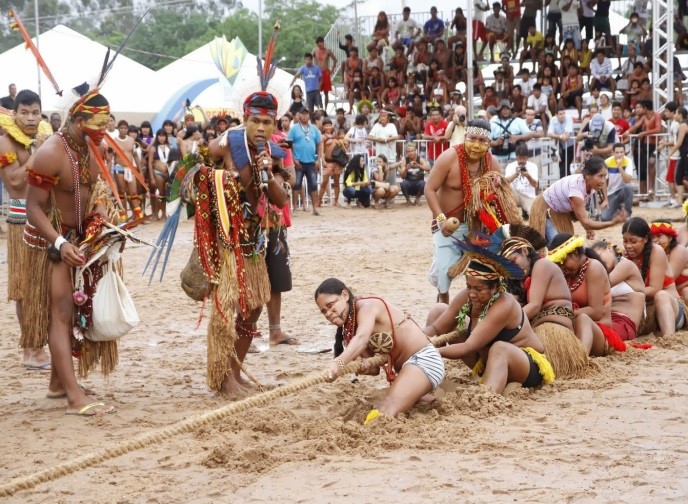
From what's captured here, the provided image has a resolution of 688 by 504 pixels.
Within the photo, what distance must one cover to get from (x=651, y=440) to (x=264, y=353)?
11.1 feet

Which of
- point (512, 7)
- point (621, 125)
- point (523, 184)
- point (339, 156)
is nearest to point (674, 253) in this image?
point (523, 184)

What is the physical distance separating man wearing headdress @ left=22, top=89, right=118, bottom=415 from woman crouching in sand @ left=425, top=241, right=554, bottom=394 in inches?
86.9

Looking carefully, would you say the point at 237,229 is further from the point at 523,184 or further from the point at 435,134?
the point at 435,134

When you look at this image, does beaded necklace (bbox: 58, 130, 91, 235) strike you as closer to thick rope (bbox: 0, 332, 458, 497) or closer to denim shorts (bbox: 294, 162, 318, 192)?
thick rope (bbox: 0, 332, 458, 497)

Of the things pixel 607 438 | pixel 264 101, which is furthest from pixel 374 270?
pixel 607 438

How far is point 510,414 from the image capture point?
5688 millimetres

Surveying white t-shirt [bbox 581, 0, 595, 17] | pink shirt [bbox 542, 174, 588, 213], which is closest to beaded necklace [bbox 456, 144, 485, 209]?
pink shirt [bbox 542, 174, 588, 213]

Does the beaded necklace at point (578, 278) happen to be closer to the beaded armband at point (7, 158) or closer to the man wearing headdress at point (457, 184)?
the man wearing headdress at point (457, 184)

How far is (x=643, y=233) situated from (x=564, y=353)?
209 cm

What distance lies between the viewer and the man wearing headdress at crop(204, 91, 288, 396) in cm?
615

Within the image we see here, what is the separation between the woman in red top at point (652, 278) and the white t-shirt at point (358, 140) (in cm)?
1131

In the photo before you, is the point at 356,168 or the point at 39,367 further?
the point at 356,168

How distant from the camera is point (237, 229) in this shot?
625cm

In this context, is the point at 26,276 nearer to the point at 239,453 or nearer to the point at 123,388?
the point at 123,388
